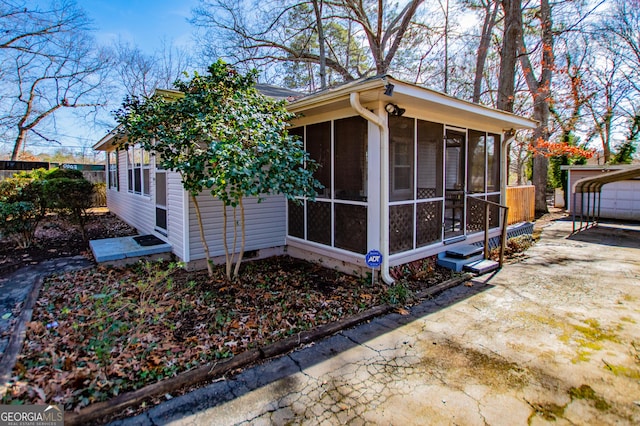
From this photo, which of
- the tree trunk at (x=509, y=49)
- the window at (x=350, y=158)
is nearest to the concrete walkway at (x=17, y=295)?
the window at (x=350, y=158)

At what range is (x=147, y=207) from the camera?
7262 millimetres

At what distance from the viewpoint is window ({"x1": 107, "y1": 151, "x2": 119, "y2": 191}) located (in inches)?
440

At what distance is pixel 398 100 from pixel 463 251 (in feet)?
9.00

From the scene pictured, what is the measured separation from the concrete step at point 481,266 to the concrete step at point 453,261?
0.26ft

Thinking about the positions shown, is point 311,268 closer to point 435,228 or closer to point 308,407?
point 435,228

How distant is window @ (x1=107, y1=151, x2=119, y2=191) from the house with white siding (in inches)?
228

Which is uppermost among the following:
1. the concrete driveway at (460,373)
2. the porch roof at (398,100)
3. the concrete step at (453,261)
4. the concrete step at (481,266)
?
the porch roof at (398,100)

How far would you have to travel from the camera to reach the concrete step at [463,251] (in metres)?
5.37

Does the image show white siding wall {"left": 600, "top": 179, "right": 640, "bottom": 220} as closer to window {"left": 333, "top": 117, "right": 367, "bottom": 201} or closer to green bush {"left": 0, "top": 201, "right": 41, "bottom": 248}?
window {"left": 333, "top": 117, "right": 367, "bottom": 201}

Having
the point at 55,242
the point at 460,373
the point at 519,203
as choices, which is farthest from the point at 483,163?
the point at 55,242

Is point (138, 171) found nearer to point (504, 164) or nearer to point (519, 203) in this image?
point (504, 164)

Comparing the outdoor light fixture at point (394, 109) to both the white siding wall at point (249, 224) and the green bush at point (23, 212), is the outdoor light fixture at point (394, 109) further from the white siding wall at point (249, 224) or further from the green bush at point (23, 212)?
the green bush at point (23, 212)

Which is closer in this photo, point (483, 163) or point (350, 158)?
point (350, 158)

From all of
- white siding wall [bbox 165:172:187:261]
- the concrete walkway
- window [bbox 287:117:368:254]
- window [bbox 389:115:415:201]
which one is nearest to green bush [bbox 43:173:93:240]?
the concrete walkway
